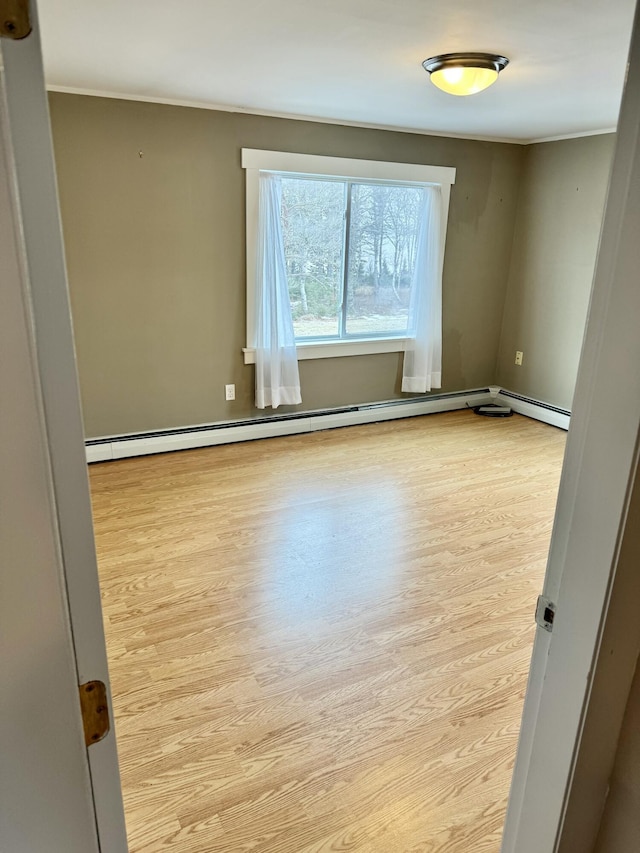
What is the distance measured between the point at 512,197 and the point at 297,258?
204cm

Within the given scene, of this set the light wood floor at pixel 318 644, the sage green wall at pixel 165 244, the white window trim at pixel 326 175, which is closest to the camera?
the light wood floor at pixel 318 644

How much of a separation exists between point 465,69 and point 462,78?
0.04m

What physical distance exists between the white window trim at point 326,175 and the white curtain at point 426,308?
98 millimetres

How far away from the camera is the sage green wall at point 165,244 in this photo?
345 cm

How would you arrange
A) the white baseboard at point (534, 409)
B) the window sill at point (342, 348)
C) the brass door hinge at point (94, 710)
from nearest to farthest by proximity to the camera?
the brass door hinge at point (94, 710)
the window sill at point (342, 348)
the white baseboard at point (534, 409)

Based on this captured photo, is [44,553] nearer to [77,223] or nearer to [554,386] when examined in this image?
[77,223]

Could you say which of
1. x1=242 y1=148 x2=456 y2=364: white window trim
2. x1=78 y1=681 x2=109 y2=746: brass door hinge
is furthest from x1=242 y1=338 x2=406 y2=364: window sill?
x1=78 y1=681 x2=109 y2=746: brass door hinge

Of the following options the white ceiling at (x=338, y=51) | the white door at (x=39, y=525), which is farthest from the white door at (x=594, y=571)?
the white ceiling at (x=338, y=51)

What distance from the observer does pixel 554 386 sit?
480 centimetres

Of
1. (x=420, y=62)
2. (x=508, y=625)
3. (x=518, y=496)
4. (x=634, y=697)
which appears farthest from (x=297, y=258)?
(x=634, y=697)

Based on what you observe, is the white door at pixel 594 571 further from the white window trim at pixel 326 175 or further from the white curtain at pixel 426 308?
the white curtain at pixel 426 308

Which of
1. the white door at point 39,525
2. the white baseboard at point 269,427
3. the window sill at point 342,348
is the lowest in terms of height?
the white baseboard at point 269,427

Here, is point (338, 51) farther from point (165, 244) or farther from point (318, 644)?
point (318, 644)

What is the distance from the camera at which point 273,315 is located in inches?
160
